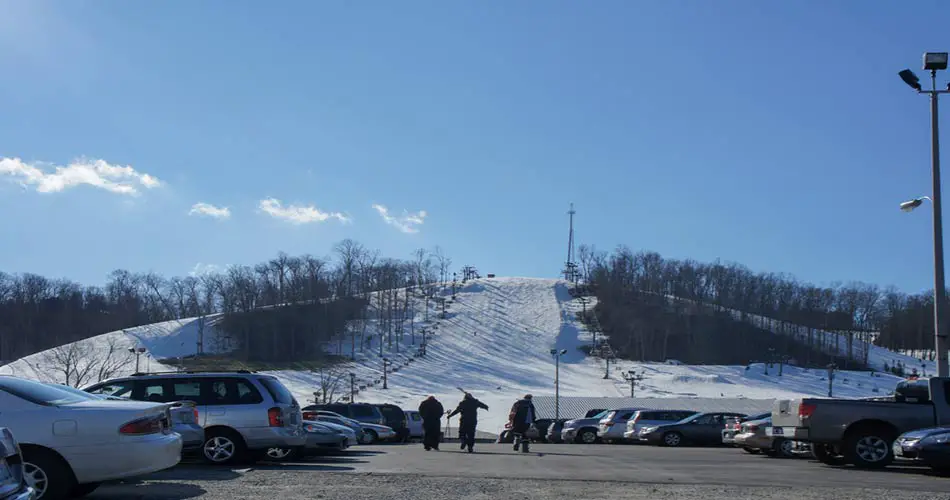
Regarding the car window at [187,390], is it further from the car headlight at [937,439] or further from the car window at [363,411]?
the car window at [363,411]

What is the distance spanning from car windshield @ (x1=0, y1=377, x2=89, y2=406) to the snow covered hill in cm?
4763

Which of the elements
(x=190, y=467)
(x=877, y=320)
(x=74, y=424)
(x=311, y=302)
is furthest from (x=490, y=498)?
(x=877, y=320)

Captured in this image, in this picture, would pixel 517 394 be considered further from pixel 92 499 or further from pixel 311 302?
pixel 92 499

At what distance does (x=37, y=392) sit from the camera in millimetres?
9883

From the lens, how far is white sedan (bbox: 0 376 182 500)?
945cm

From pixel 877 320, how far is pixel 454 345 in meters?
68.4

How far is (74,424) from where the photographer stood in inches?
376

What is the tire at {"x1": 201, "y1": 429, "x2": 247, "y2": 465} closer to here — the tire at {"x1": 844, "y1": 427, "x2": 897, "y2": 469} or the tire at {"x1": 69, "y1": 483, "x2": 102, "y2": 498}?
the tire at {"x1": 69, "y1": 483, "x2": 102, "y2": 498}

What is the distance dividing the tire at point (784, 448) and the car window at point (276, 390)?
10.7m

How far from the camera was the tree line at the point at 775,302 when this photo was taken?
13225cm

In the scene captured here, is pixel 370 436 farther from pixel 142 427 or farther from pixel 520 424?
pixel 142 427

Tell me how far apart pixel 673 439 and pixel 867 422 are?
41.7ft

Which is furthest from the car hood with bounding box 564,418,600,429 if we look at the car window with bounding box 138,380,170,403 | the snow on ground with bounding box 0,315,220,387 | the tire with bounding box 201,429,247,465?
the snow on ground with bounding box 0,315,220,387

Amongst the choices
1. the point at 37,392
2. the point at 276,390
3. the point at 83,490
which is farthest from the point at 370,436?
the point at 37,392
